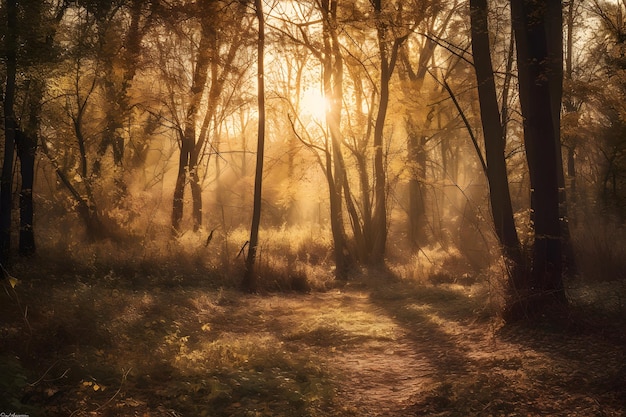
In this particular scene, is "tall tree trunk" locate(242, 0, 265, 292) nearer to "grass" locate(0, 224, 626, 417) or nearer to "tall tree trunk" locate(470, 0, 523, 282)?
"grass" locate(0, 224, 626, 417)

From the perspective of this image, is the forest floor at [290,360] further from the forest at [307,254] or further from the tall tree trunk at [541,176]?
the tall tree trunk at [541,176]

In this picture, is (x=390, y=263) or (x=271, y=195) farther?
(x=271, y=195)

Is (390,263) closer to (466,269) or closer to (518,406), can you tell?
(466,269)

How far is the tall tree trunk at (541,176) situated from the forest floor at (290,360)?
56cm

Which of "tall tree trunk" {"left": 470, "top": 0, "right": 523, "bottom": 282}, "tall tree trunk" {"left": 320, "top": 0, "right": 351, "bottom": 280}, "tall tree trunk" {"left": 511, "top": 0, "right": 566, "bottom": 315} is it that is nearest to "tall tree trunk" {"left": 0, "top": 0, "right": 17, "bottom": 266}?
"tall tree trunk" {"left": 470, "top": 0, "right": 523, "bottom": 282}

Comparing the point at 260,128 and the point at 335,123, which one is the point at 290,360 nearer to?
the point at 260,128

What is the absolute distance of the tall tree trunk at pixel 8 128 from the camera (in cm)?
934

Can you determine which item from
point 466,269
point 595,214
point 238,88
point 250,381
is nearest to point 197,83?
point 238,88

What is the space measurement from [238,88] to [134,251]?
826 cm

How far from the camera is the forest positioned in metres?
5.89

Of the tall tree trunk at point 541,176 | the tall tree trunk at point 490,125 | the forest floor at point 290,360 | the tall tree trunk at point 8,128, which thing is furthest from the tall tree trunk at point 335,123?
the tall tree trunk at point 8,128

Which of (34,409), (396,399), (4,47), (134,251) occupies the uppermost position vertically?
(4,47)

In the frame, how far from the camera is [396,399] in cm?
604

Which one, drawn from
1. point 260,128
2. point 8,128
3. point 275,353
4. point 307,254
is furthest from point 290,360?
point 307,254
